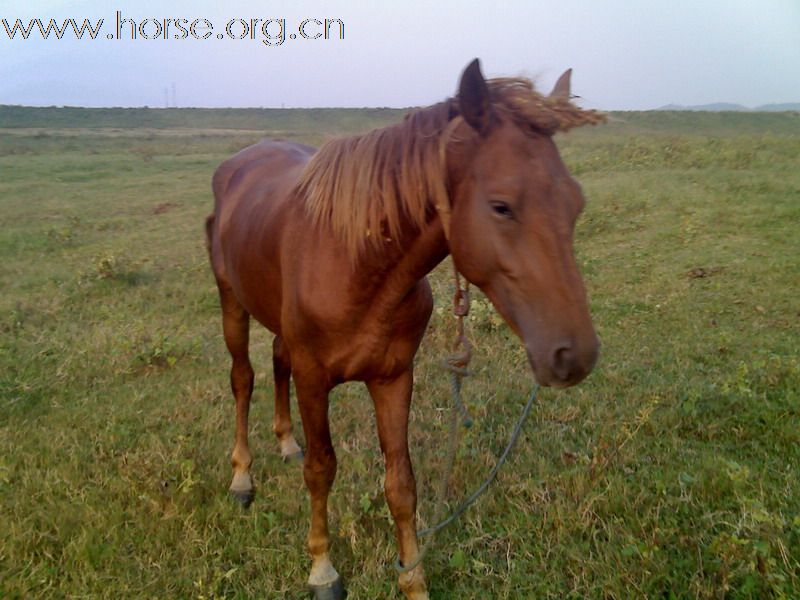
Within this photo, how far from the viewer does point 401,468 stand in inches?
97.0

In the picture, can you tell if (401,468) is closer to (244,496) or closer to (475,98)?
(244,496)

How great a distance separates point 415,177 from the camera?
1.81 meters

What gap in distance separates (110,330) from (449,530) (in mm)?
4078

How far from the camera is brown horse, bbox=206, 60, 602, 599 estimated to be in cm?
150

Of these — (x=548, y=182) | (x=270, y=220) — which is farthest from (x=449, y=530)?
(x=548, y=182)

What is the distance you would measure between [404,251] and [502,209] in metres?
0.50

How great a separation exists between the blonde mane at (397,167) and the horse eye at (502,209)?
0.19m

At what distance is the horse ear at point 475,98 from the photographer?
1.55 metres

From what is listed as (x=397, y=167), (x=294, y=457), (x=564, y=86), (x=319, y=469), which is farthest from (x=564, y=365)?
(x=294, y=457)

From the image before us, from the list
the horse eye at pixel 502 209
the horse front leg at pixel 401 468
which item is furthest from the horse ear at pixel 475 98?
the horse front leg at pixel 401 468

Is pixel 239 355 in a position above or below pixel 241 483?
above

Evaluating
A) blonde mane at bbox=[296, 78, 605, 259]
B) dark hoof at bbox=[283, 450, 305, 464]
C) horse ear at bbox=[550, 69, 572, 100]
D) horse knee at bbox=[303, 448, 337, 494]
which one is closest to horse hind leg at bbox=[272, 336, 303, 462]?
dark hoof at bbox=[283, 450, 305, 464]

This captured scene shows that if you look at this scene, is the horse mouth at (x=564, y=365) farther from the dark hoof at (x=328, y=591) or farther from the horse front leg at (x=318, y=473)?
the dark hoof at (x=328, y=591)

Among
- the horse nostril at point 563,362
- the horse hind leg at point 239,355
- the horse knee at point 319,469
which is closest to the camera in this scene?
the horse nostril at point 563,362
